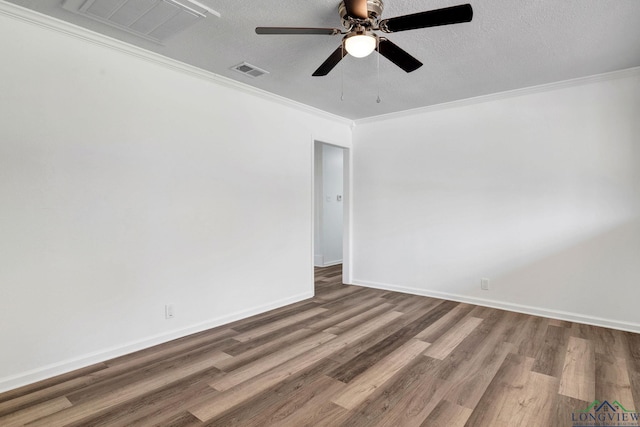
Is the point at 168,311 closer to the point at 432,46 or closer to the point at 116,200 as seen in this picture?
the point at 116,200

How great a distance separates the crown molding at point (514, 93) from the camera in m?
3.30

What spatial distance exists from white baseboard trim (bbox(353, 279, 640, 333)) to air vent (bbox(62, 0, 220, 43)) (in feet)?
12.9

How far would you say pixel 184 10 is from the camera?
2.22m

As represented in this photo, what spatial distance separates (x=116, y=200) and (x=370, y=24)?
230 cm

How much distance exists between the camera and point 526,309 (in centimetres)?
381

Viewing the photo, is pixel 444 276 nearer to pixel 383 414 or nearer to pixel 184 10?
pixel 383 414

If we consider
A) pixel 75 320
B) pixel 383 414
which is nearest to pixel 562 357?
pixel 383 414

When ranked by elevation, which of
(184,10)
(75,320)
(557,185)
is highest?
(184,10)

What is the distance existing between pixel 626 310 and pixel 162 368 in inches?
167

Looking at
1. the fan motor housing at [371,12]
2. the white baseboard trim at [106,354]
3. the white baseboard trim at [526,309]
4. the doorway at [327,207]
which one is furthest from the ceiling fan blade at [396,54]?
the doorway at [327,207]

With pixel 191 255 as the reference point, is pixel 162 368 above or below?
below

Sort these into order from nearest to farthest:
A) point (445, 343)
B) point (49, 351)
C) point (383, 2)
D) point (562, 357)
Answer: point (383, 2)
point (49, 351)
point (562, 357)
point (445, 343)

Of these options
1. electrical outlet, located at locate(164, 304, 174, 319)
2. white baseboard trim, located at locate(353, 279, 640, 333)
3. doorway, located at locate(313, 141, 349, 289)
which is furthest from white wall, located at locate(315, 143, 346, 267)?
electrical outlet, located at locate(164, 304, 174, 319)

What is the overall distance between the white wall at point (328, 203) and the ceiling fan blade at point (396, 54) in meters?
4.11
